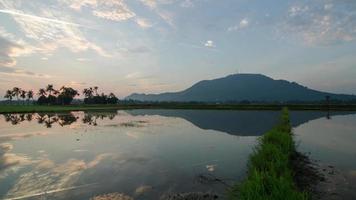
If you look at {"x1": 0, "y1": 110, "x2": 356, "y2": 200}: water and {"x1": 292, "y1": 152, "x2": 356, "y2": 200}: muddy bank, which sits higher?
{"x1": 0, "y1": 110, "x2": 356, "y2": 200}: water

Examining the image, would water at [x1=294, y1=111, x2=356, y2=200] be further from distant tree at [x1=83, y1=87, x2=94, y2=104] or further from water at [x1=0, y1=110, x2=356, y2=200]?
distant tree at [x1=83, y1=87, x2=94, y2=104]

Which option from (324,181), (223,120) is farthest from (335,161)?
(223,120)

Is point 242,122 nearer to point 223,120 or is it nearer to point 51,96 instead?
point 223,120

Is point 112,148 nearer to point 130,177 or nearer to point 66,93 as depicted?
point 130,177

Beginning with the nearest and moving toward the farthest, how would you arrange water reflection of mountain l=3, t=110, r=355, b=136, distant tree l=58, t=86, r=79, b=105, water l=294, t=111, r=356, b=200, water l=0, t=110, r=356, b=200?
water l=0, t=110, r=356, b=200 → water l=294, t=111, r=356, b=200 → water reflection of mountain l=3, t=110, r=355, b=136 → distant tree l=58, t=86, r=79, b=105

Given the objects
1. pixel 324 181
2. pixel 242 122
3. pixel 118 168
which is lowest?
pixel 324 181

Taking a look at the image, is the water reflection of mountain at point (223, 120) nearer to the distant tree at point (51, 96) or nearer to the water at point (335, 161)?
the water at point (335, 161)

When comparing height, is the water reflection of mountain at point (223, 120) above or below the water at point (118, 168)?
above

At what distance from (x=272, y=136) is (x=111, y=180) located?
29.4 ft

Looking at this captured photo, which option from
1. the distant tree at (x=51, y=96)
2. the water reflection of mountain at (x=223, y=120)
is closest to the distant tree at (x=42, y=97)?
the distant tree at (x=51, y=96)

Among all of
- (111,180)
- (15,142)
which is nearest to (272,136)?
(111,180)

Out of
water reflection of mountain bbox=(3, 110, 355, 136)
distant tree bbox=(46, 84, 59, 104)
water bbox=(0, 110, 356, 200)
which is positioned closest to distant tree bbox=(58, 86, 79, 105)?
distant tree bbox=(46, 84, 59, 104)

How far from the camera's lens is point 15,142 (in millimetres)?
22031

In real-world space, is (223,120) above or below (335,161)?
above
